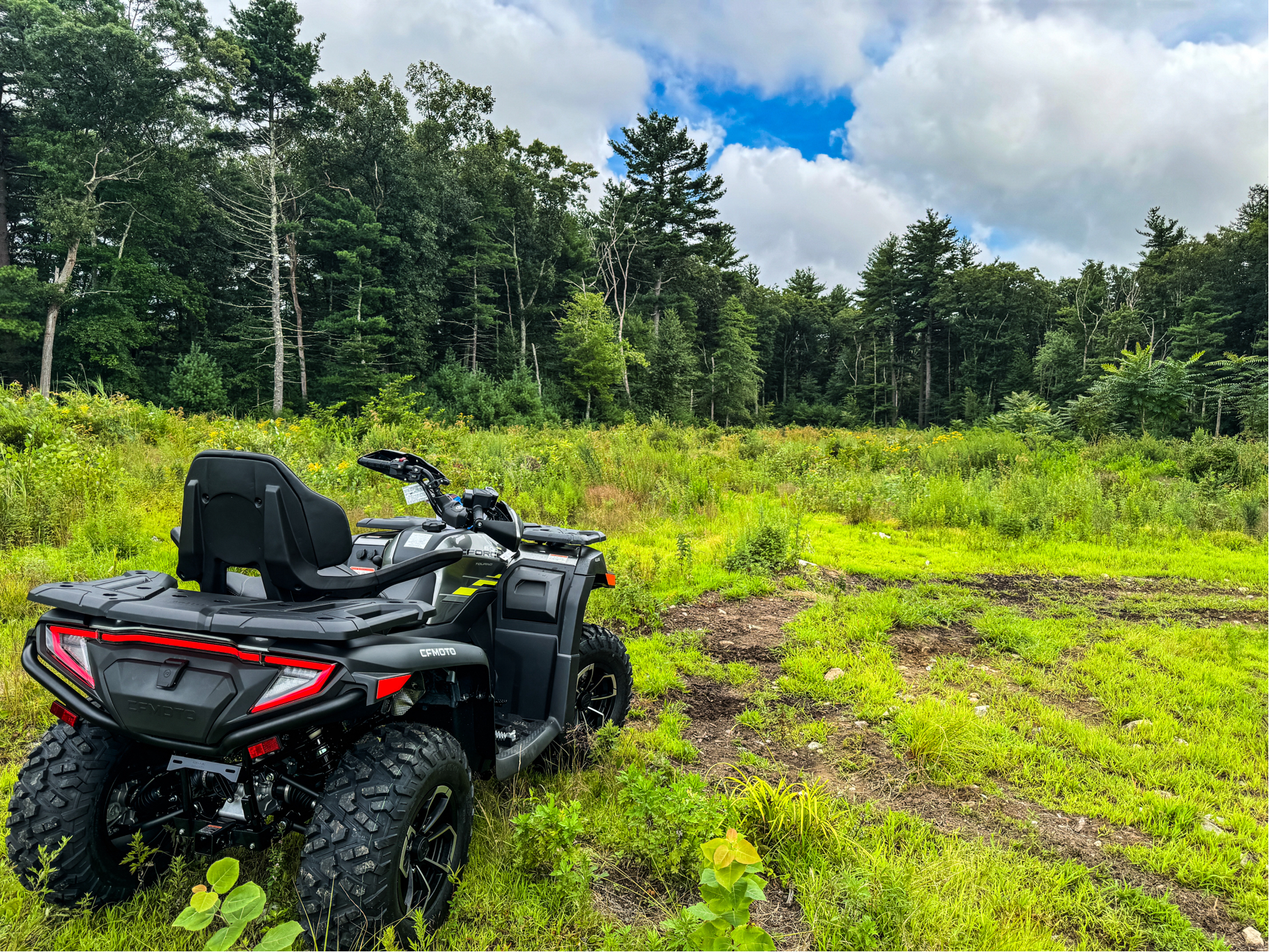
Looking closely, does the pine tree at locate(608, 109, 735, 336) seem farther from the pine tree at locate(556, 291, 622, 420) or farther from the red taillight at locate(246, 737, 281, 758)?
the red taillight at locate(246, 737, 281, 758)

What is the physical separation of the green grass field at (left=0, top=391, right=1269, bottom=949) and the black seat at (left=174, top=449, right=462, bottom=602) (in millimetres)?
835

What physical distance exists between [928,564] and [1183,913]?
4.86m

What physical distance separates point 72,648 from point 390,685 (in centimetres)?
90

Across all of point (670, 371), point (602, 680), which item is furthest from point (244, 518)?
point (670, 371)

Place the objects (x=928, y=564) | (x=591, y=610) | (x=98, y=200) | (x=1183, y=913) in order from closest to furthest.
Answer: (x=1183, y=913) < (x=591, y=610) < (x=928, y=564) < (x=98, y=200)

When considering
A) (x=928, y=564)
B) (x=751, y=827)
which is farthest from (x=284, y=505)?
(x=928, y=564)

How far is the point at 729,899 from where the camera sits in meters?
1.45

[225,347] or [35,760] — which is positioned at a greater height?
[225,347]

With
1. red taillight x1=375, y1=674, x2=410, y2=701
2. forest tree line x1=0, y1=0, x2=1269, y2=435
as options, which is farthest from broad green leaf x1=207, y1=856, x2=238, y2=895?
forest tree line x1=0, y1=0, x2=1269, y2=435

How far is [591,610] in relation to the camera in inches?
193

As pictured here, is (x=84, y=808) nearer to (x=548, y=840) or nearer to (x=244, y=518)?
(x=244, y=518)

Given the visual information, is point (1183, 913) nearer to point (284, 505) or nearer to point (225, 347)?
point (284, 505)

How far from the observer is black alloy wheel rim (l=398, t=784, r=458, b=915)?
5.81 ft

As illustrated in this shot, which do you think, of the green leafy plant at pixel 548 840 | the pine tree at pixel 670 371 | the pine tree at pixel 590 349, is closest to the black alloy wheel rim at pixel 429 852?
the green leafy plant at pixel 548 840
